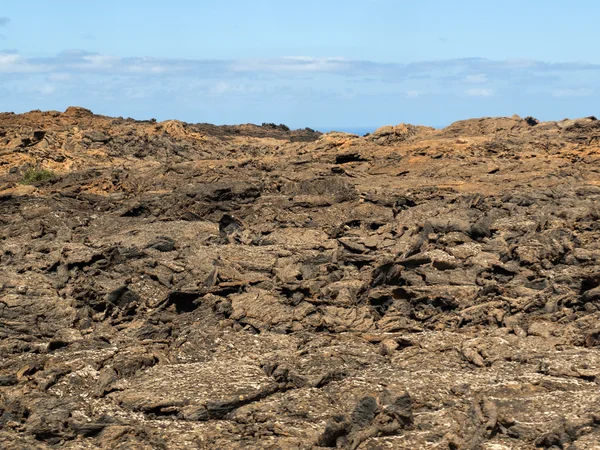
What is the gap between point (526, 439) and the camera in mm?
11617

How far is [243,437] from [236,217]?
14.7 m

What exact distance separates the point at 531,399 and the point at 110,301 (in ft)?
31.9

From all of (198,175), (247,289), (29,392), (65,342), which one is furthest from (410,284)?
(198,175)

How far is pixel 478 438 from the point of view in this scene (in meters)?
11.5

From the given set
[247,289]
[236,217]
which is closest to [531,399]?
[247,289]

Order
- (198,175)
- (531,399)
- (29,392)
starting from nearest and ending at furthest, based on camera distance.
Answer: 1. (531,399)
2. (29,392)
3. (198,175)

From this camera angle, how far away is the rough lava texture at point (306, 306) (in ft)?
40.3

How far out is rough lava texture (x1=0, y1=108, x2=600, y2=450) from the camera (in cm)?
1229

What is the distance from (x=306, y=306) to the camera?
17.5 m

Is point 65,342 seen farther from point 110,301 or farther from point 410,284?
point 410,284

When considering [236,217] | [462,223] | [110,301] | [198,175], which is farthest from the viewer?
[198,175]

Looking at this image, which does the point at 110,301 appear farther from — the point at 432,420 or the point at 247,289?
the point at 432,420

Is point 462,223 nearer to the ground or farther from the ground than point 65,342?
farther from the ground

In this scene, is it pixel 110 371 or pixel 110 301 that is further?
pixel 110 301
